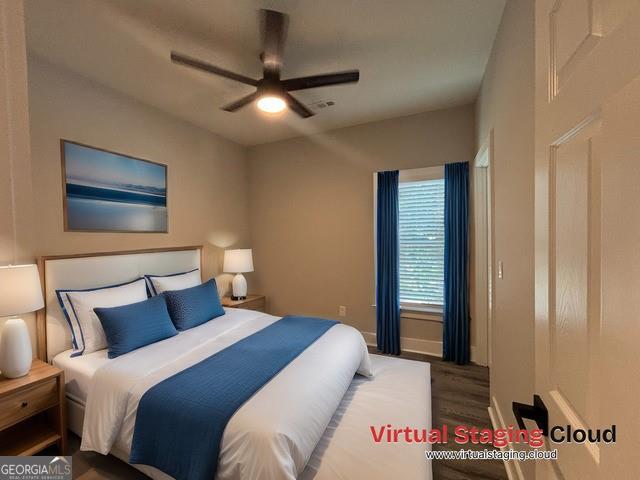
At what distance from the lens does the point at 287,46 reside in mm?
2066

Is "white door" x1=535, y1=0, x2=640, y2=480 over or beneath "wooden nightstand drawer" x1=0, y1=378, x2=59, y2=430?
over

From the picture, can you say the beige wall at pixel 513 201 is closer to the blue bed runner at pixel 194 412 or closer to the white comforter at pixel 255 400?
the white comforter at pixel 255 400

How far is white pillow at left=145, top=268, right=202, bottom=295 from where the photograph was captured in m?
2.71

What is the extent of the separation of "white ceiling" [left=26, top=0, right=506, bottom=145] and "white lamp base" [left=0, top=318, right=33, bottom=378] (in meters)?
1.91

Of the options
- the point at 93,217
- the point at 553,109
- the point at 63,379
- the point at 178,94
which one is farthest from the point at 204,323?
the point at 553,109

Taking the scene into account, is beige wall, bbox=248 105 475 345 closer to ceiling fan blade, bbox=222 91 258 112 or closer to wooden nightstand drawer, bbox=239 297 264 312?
wooden nightstand drawer, bbox=239 297 264 312

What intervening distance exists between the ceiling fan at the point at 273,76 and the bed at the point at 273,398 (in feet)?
5.97

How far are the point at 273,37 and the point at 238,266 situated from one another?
255cm

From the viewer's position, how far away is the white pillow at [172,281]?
2715 mm

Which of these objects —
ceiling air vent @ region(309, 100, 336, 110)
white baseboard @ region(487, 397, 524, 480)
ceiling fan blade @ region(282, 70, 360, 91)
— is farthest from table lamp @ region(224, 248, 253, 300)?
white baseboard @ region(487, 397, 524, 480)

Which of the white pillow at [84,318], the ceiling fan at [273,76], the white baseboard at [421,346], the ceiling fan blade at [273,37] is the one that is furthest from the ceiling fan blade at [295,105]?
the white baseboard at [421,346]

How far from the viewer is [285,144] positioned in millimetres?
3955

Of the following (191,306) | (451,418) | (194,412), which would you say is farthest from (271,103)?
(451,418)

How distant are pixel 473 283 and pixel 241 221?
308cm
